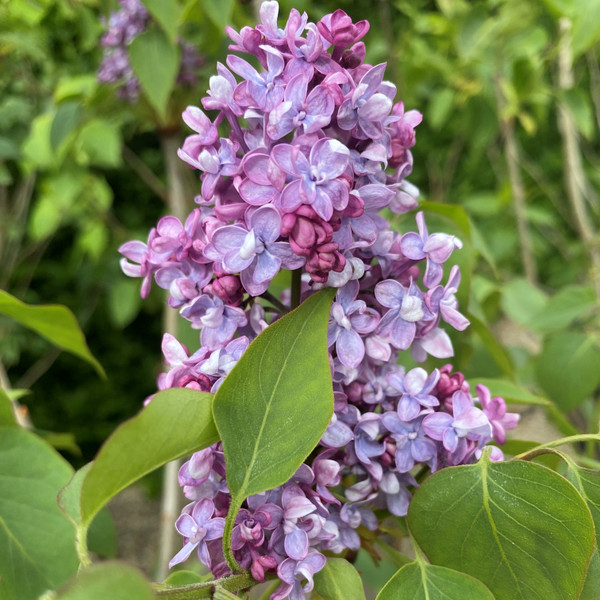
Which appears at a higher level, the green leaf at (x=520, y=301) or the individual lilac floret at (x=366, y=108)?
the individual lilac floret at (x=366, y=108)

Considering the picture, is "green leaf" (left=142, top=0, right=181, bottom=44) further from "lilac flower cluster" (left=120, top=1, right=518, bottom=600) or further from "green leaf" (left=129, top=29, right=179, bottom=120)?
"lilac flower cluster" (left=120, top=1, right=518, bottom=600)

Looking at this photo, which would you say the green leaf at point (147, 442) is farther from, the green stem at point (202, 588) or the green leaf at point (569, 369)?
the green leaf at point (569, 369)

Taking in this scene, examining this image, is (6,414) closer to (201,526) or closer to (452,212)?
(201,526)

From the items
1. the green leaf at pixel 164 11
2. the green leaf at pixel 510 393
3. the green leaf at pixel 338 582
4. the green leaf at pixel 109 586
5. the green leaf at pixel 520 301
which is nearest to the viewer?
the green leaf at pixel 109 586

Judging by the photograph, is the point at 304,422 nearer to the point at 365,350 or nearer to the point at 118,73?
the point at 365,350

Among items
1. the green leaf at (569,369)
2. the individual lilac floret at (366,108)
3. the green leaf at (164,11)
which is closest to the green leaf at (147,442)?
the individual lilac floret at (366,108)

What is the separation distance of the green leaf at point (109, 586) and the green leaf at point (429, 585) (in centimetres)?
12

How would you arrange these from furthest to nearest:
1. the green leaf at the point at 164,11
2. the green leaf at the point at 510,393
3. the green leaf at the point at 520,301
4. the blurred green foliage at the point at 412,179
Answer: the green leaf at the point at 520,301 < the blurred green foliage at the point at 412,179 < the green leaf at the point at 164,11 < the green leaf at the point at 510,393

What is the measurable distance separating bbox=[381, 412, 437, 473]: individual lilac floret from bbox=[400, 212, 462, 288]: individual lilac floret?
55mm

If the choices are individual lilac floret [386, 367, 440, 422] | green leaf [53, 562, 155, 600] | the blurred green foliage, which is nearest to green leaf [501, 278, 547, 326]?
the blurred green foliage

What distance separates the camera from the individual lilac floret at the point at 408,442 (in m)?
0.26

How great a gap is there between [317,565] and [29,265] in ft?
4.75

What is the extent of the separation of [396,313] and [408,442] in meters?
0.05

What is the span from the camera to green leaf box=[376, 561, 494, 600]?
0.24 metres
